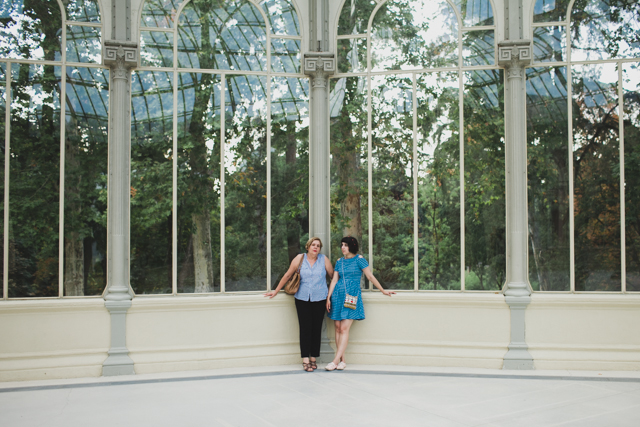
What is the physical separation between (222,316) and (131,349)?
1.09 meters

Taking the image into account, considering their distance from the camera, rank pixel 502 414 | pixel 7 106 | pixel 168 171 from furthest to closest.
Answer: pixel 168 171 < pixel 7 106 < pixel 502 414

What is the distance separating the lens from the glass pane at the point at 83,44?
245 inches

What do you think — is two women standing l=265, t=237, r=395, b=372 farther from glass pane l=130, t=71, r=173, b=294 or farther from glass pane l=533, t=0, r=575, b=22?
glass pane l=533, t=0, r=575, b=22

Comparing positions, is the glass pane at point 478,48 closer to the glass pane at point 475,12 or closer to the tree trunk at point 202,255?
the glass pane at point 475,12

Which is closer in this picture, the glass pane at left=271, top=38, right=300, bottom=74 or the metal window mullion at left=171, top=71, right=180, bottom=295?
the metal window mullion at left=171, top=71, right=180, bottom=295

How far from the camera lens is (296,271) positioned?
21.4 feet

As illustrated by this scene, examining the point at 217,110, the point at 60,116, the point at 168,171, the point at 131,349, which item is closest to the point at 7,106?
the point at 60,116

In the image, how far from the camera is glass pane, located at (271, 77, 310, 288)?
21.9ft

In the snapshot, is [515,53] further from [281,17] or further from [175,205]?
[175,205]

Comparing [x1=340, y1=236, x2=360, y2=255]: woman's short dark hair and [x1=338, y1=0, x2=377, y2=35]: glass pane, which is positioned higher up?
[x1=338, y1=0, x2=377, y2=35]: glass pane

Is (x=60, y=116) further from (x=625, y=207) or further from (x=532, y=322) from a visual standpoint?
(x=625, y=207)

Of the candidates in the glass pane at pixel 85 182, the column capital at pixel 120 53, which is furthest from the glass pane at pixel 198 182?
the glass pane at pixel 85 182

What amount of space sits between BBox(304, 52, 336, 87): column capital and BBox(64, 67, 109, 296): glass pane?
95.0 inches

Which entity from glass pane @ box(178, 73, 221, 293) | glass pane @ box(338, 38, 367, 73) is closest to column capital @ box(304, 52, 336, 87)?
glass pane @ box(338, 38, 367, 73)
